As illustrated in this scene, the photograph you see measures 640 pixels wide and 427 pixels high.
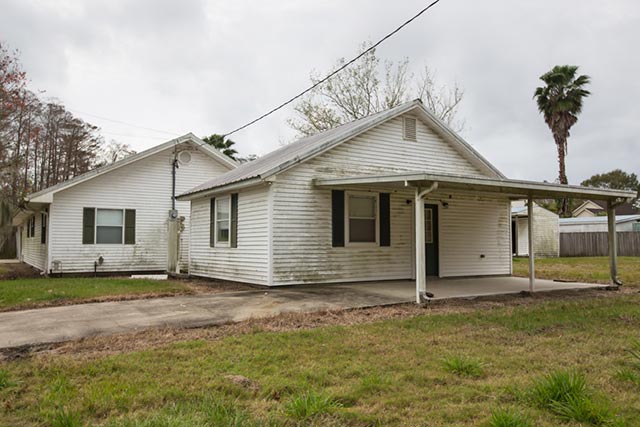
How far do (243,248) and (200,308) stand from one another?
12.3ft

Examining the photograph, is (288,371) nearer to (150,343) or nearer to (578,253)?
(150,343)

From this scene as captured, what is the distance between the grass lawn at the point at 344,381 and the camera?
132 inches

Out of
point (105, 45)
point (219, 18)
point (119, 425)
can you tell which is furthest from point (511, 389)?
point (105, 45)

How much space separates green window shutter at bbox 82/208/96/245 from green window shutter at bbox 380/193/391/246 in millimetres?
10100

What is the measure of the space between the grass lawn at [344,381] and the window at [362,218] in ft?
18.8

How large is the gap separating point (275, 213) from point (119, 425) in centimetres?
771

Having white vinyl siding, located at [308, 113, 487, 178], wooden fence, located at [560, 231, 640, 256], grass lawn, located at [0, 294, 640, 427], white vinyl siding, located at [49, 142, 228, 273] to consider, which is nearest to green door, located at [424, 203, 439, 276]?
white vinyl siding, located at [308, 113, 487, 178]

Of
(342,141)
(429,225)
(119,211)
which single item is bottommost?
(429,225)

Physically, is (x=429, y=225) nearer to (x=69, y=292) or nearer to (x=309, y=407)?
(x=69, y=292)

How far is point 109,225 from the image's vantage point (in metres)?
16.2

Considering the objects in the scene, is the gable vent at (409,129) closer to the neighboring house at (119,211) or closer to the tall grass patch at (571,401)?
the neighboring house at (119,211)

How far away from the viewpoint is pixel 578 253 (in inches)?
1104

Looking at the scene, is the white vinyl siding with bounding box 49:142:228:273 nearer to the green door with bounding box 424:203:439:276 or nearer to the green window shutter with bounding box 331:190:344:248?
the green window shutter with bounding box 331:190:344:248

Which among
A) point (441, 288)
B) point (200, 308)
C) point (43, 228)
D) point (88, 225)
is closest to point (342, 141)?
point (441, 288)
